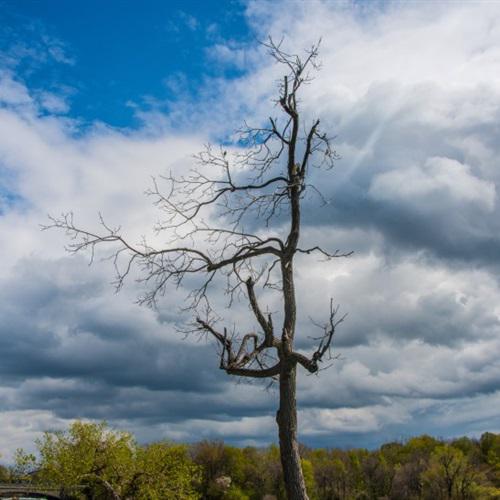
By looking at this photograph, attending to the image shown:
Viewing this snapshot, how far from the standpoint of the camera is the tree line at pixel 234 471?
125 ft

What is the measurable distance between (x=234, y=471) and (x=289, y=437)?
94927mm

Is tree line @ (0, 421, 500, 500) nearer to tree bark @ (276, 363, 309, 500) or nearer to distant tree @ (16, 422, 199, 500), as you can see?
distant tree @ (16, 422, 199, 500)

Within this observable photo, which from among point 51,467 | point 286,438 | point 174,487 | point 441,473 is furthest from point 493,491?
point 286,438

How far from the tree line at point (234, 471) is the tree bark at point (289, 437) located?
29.2m

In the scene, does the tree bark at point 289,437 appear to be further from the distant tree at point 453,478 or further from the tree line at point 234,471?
the distant tree at point 453,478

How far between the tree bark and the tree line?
95.9 ft

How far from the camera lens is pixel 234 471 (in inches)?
3851

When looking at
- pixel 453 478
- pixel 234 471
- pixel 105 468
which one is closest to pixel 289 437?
pixel 105 468

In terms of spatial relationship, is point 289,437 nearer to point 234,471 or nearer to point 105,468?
point 105,468

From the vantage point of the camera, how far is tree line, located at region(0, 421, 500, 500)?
3797cm

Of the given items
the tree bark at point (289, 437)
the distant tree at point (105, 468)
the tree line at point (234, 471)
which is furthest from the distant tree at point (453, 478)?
the tree bark at point (289, 437)

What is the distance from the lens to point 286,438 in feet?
26.4

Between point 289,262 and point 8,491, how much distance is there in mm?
73614

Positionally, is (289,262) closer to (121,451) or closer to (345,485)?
(121,451)
